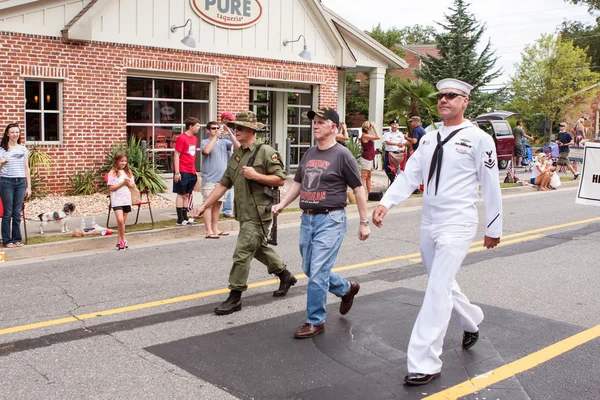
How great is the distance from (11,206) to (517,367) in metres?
7.50

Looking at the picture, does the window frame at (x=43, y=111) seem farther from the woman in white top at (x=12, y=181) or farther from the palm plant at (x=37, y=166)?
the woman in white top at (x=12, y=181)

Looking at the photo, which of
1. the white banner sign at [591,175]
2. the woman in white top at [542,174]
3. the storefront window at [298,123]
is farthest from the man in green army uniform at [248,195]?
the woman in white top at [542,174]

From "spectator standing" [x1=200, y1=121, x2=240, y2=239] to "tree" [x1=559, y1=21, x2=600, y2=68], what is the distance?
6216cm

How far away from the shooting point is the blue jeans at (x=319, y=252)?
576 centimetres

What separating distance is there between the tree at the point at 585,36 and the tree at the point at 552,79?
25.2m

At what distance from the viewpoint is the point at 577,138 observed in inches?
951

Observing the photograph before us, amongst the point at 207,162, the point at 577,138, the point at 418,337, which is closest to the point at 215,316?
the point at 418,337

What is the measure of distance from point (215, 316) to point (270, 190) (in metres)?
1.31

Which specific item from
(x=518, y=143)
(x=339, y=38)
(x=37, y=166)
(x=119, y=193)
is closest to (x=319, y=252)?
(x=119, y=193)

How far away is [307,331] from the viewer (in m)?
5.81

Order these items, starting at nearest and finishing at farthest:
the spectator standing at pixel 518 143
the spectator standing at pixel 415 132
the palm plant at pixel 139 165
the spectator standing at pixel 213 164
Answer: the spectator standing at pixel 213 164, the palm plant at pixel 139 165, the spectator standing at pixel 415 132, the spectator standing at pixel 518 143

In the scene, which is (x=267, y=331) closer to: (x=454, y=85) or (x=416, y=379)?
(x=416, y=379)

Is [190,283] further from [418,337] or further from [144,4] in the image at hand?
[144,4]

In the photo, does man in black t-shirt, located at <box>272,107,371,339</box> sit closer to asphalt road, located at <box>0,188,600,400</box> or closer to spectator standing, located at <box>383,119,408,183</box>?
asphalt road, located at <box>0,188,600,400</box>
